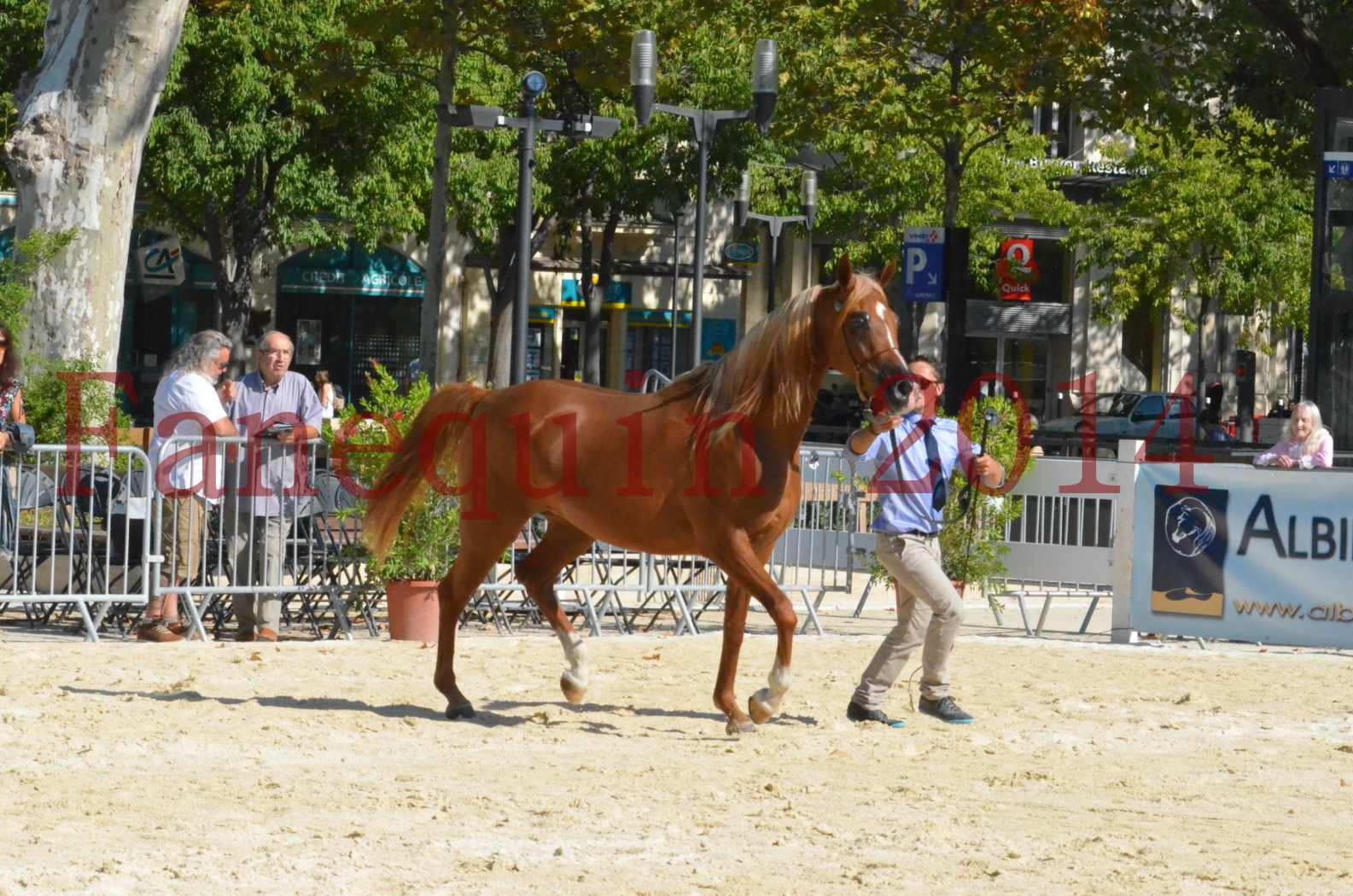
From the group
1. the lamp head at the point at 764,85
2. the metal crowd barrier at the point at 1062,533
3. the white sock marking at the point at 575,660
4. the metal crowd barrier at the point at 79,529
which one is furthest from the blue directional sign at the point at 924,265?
the white sock marking at the point at 575,660

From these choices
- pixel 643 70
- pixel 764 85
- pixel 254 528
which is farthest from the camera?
pixel 764 85

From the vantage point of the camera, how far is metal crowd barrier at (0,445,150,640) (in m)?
11.1

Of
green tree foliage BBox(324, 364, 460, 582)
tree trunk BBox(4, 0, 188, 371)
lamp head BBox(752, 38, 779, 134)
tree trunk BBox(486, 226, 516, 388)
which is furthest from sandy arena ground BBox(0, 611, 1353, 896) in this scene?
tree trunk BBox(486, 226, 516, 388)

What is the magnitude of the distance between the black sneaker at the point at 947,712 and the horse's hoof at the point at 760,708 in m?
1.05

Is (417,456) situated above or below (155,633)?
above

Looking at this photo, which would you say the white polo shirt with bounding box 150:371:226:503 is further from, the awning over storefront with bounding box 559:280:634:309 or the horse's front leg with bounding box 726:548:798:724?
the awning over storefront with bounding box 559:280:634:309

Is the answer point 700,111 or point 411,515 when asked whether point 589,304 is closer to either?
point 700,111

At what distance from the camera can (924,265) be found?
67.7ft

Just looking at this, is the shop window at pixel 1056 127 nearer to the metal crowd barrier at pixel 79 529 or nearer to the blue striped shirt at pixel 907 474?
the metal crowd barrier at pixel 79 529

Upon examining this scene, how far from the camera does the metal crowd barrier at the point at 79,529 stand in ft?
36.4

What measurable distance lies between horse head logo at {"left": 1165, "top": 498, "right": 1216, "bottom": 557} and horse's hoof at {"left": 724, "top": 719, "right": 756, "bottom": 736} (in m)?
4.80

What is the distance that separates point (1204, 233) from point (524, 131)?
2677 cm

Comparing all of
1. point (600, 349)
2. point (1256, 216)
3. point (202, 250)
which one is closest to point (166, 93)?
point (202, 250)

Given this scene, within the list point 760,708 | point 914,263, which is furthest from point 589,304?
point 760,708
